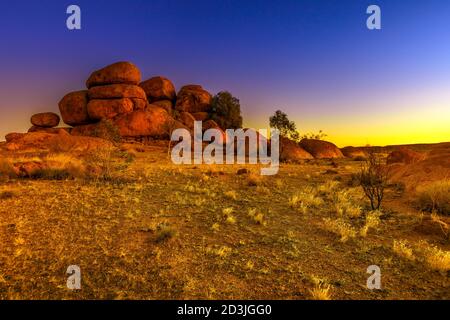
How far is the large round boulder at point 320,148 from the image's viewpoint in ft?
137

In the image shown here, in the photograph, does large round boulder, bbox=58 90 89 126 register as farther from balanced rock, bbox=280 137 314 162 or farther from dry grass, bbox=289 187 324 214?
dry grass, bbox=289 187 324 214

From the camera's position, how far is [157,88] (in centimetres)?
5131

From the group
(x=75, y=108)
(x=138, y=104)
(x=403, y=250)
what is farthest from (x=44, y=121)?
(x=403, y=250)

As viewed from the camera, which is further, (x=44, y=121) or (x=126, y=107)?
(x=44, y=121)

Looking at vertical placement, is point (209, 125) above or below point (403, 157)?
above

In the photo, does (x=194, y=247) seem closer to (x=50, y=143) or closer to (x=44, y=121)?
(x=50, y=143)

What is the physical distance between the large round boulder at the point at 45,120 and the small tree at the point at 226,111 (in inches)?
972

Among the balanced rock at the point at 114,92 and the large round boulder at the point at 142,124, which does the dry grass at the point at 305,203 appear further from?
the balanced rock at the point at 114,92

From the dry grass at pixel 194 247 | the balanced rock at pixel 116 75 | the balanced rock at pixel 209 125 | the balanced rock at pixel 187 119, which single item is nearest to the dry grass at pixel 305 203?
the dry grass at pixel 194 247

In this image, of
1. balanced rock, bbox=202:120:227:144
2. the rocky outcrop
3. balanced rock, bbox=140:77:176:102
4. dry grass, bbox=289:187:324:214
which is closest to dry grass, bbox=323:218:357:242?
dry grass, bbox=289:187:324:214

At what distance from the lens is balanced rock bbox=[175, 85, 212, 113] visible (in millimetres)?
51781

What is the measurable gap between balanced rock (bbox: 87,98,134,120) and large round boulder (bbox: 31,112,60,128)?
24.4 feet

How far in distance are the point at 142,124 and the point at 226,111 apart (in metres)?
14.8

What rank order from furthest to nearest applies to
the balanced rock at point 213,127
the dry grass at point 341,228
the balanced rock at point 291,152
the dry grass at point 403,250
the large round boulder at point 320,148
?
the balanced rock at point 213,127 → the large round boulder at point 320,148 → the balanced rock at point 291,152 → the dry grass at point 341,228 → the dry grass at point 403,250
